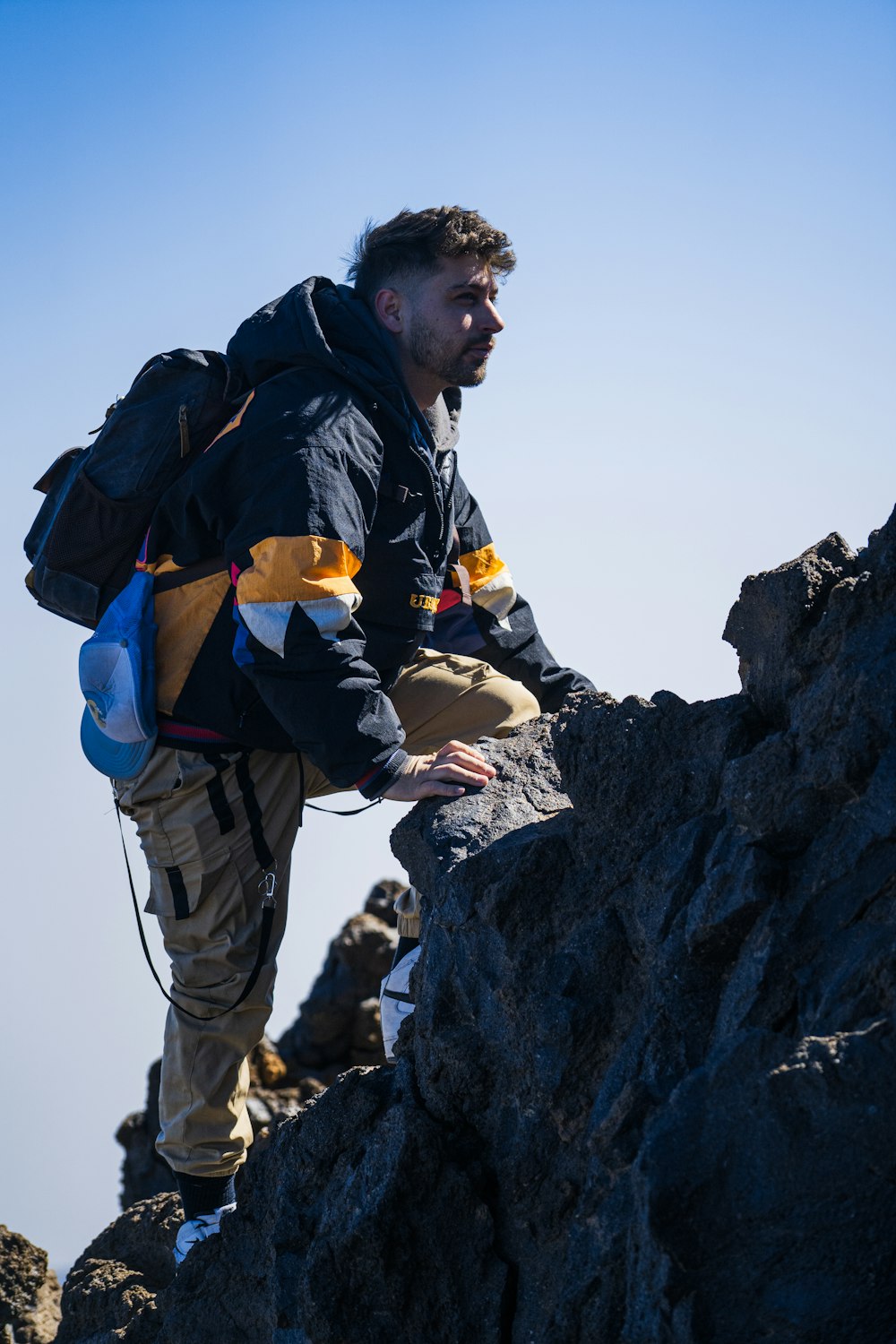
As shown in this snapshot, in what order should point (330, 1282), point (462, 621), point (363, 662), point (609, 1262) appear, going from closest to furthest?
point (609, 1262) → point (330, 1282) → point (363, 662) → point (462, 621)

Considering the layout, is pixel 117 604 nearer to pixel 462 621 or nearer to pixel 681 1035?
pixel 462 621

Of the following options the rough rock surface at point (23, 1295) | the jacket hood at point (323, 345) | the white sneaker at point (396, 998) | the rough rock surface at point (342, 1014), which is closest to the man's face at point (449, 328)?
the jacket hood at point (323, 345)

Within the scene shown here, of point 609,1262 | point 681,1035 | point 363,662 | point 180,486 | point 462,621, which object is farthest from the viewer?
point 462,621

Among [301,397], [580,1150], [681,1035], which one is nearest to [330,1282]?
[580,1150]

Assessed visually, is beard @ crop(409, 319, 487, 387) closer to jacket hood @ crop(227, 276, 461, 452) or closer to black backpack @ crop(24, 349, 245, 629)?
jacket hood @ crop(227, 276, 461, 452)

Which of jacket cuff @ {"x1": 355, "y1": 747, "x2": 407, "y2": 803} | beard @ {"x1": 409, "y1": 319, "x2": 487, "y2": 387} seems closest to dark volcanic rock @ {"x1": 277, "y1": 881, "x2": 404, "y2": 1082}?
beard @ {"x1": 409, "y1": 319, "x2": 487, "y2": 387}

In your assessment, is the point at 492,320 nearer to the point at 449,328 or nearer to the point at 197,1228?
the point at 449,328

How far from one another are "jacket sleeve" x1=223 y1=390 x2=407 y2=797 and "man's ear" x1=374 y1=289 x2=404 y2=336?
3.69ft

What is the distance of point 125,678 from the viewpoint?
18.6 ft

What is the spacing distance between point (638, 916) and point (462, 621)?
3096 mm

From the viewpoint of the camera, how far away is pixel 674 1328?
311 cm

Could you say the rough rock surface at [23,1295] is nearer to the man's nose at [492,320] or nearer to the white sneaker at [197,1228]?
the white sneaker at [197,1228]

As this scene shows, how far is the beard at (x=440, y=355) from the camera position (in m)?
6.24

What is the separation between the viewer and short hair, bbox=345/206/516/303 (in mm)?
6410
